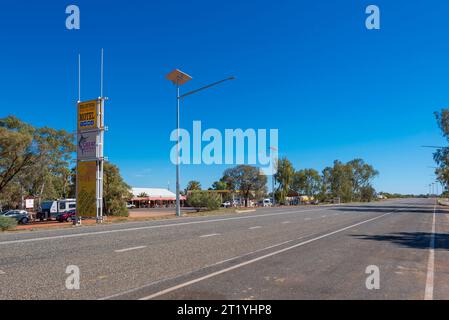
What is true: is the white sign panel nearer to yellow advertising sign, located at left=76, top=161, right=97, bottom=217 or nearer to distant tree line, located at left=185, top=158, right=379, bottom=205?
yellow advertising sign, located at left=76, top=161, right=97, bottom=217

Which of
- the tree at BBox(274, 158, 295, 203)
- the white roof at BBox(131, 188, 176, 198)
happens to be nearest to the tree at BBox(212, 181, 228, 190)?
the white roof at BBox(131, 188, 176, 198)

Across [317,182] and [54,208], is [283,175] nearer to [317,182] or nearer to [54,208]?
[317,182]

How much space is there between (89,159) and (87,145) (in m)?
0.89

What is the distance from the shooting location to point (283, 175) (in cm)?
9412

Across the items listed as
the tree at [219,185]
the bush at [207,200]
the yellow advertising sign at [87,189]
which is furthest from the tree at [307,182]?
the yellow advertising sign at [87,189]

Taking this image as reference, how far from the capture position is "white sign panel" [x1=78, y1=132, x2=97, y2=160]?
2388cm

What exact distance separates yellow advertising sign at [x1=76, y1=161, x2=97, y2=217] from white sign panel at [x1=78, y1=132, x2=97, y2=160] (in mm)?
456

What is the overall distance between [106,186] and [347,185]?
89.4 meters

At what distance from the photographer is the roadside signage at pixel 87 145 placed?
78.3ft

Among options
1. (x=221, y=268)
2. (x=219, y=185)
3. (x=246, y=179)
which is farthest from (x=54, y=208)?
(x=219, y=185)

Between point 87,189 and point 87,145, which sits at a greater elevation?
point 87,145

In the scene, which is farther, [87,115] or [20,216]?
[20,216]

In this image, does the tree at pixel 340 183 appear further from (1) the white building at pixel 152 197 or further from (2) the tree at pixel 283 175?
(1) the white building at pixel 152 197
